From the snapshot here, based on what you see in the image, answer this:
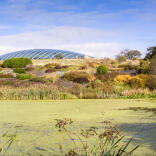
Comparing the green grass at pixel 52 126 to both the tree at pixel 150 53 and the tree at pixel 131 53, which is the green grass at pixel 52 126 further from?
the tree at pixel 131 53

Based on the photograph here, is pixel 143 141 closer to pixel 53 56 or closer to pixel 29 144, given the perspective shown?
pixel 29 144

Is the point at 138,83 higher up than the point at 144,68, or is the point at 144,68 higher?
the point at 144,68

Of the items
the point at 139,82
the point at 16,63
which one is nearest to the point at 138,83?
the point at 139,82


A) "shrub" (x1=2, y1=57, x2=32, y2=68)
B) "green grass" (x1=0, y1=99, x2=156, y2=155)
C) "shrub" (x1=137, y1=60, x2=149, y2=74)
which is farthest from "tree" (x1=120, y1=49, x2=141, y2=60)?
"green grass" (x1=0, y1=99, x2=156, y2=155)

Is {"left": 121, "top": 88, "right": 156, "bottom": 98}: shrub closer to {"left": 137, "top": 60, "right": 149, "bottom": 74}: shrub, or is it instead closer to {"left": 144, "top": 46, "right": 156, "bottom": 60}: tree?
{"left": 137, "top": 60, "right": 149, "bottom": 74}: shrub

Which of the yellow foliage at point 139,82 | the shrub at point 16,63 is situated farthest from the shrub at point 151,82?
the shrub at point 16,63

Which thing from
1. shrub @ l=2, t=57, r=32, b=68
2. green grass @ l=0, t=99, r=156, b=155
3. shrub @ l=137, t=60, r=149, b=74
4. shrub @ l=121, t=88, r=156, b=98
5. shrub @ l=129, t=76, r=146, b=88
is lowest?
green grass @ l=0, t=99, r=156, b=155

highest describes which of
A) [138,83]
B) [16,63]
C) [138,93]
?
[16,63]

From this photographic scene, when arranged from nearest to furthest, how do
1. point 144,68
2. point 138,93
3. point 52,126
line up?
point 52,126 < point 138,93 < point 144,68

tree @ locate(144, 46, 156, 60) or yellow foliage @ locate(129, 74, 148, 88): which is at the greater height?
tree @ locate(144, 46, 156, 60)

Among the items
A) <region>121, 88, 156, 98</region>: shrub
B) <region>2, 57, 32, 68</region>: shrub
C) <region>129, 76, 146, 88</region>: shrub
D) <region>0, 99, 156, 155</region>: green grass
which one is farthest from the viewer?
<region>2, 57, 32, 68</region>: shrub

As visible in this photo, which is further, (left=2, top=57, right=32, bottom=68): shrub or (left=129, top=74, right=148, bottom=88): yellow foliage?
(left=2, top=57, right=32, bottom=68): shrub

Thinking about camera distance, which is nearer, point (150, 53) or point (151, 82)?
point (151, 82)

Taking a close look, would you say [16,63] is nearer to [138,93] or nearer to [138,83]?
[138,83]
